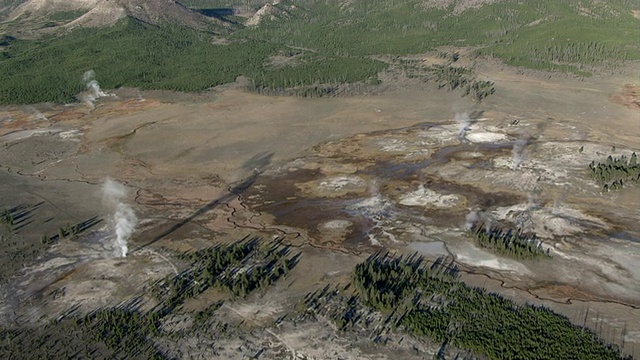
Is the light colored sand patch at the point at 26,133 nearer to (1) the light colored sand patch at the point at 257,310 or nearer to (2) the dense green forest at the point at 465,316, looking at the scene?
(1) the light colored sand patch at the point at 257,310

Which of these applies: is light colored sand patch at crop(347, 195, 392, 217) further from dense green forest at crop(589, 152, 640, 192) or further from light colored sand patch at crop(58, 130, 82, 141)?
light colored sand patch at crop(58, 130, 82, 141)

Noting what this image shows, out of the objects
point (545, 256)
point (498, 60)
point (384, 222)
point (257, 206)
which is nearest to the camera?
point (545, 256)

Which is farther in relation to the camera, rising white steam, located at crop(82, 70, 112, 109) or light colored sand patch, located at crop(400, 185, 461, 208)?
rising white steam, located at crop(82, 70, 112, 109)

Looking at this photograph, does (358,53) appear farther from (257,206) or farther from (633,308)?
(633,308)

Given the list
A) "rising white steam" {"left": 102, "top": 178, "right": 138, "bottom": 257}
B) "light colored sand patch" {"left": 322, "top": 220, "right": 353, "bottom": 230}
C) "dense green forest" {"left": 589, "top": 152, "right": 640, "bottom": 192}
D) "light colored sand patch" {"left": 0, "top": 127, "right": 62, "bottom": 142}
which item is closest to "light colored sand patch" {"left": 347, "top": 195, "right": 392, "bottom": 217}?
"light colored sand patch" {"left": 322, "top": 220, "right": 353, "bottom": 230}

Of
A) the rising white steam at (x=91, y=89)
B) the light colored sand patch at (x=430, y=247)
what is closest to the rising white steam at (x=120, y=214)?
Result: the light colored sand patch at (x=430, y=247)

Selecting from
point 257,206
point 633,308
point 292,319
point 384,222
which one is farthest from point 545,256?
point 257,206
